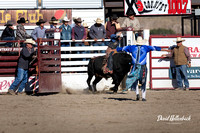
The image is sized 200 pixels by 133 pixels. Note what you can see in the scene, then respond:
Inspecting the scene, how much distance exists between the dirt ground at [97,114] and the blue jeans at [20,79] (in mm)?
1083

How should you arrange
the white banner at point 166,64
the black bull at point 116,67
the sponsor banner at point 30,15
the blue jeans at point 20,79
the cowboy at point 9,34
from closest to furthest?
the black bull at point 116,67, the blue jeans at point 20,79, the cowboy at point 9,34, the white banner at point 166,64, the sponsor banner at point 30,15

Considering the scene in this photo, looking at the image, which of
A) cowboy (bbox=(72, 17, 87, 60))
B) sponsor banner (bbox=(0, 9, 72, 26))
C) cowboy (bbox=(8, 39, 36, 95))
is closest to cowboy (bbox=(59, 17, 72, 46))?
cowboy (bbox=(72, 17, 87, 60))

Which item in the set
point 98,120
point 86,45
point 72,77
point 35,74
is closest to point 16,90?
point 35,74

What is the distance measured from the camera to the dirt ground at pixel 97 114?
690 cm

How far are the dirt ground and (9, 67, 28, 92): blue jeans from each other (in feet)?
3.55

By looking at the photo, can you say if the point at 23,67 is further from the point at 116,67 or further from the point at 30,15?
the point at 30,15

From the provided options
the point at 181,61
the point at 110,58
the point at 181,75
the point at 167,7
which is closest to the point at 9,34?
the point at 110,58

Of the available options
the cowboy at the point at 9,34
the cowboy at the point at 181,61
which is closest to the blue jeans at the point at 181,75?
the cowboy at the point at 181,61

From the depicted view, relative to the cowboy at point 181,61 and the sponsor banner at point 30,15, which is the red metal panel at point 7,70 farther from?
the sponsor banner at point 30,15

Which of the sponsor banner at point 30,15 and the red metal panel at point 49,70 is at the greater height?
the sponsor banner at point 30,15

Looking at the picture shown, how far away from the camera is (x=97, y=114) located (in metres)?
8.34

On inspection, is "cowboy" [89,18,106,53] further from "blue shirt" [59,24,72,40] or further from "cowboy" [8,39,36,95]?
"cowboy" [8,39,36,95]

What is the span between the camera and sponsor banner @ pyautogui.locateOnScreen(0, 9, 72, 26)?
1900cm

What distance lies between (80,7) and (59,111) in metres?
11.3
